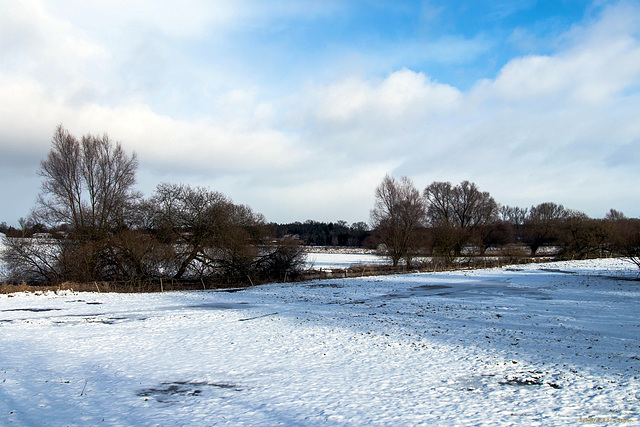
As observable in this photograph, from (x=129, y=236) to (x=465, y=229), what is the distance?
134ft

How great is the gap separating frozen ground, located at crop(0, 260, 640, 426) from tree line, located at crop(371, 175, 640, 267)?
2605 centimetres

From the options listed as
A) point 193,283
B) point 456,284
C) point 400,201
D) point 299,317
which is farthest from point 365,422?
point 400,201

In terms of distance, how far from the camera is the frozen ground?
694 centimetres

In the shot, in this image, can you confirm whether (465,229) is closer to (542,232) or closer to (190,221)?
(542,232)

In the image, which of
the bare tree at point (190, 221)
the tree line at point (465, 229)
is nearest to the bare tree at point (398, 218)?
the tree line at point (465, 229)

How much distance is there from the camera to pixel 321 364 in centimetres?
1009

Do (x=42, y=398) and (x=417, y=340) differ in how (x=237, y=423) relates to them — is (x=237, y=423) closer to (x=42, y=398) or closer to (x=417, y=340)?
(x=42, y=398)

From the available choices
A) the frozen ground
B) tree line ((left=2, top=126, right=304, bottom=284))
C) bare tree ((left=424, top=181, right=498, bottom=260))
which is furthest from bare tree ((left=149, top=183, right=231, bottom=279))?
bare tree ((left=424, top=181, right=498, bottom=260))

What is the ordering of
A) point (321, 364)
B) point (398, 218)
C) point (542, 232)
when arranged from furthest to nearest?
point (542, 232) → point (398, 218) → point (321, 364)

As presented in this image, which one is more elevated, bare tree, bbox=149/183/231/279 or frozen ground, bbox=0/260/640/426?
bare tree, bbox=149/183/231/279

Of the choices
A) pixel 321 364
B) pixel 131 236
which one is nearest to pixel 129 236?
pixel 131 236

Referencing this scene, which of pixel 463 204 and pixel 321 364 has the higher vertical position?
pixel 463 204

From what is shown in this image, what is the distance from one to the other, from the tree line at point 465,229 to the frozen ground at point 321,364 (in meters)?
26.0

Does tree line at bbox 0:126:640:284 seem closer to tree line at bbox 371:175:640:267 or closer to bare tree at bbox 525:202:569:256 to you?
tree line at bbox 371:175:640:267
